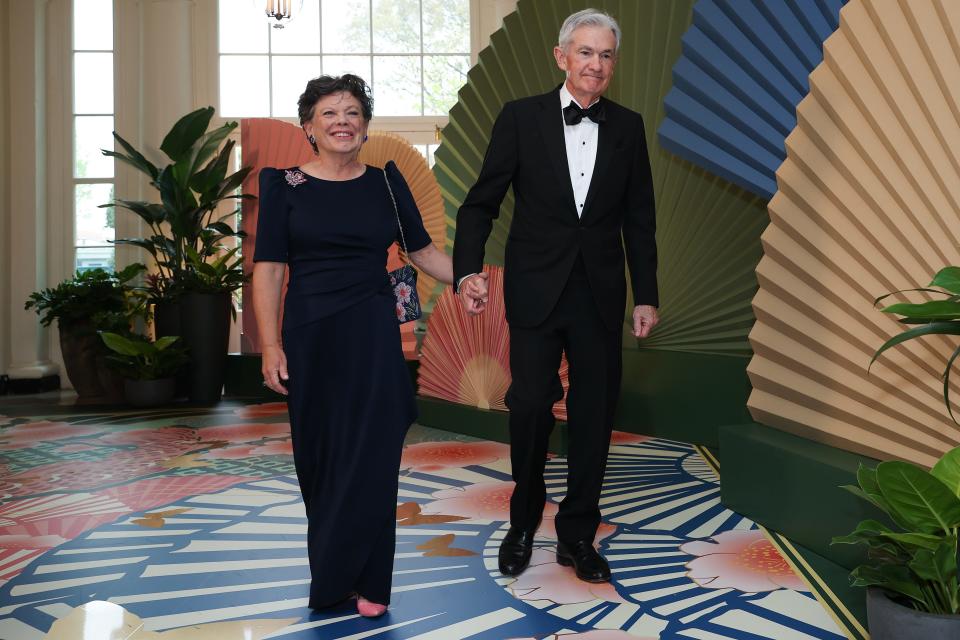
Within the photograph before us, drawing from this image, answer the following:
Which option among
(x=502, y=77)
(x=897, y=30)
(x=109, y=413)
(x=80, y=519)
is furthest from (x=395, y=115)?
(x=897, y=30)

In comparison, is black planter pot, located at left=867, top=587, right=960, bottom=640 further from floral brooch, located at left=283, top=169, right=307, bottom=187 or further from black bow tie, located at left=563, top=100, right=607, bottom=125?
floral brooch, located at left=283, top=169, right=307, bottom=187

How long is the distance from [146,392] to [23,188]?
2355 millimetres

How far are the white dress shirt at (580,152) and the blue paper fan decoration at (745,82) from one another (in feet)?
3.68

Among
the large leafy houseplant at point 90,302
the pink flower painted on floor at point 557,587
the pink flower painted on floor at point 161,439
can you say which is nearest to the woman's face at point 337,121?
the pink flower painted on floor at point 557,587

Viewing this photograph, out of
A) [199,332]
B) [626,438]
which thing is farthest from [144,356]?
[626,438]

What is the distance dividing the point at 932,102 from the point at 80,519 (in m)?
2.85

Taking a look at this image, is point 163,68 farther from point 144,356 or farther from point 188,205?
point 144,356

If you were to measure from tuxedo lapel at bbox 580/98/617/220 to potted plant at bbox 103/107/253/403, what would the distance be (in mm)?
3970

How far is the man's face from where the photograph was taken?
2.17 metres

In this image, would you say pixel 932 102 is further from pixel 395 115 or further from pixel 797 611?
pixel 395 115

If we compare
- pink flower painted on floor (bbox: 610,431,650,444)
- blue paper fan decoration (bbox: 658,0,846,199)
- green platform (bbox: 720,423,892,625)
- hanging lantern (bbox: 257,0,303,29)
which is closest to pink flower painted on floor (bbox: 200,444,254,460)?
pink flower painted on floor (bbox: 610,431,650,444)

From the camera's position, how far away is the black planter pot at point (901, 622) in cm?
150

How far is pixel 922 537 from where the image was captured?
152 centimetres

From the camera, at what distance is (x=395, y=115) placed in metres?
7.55
